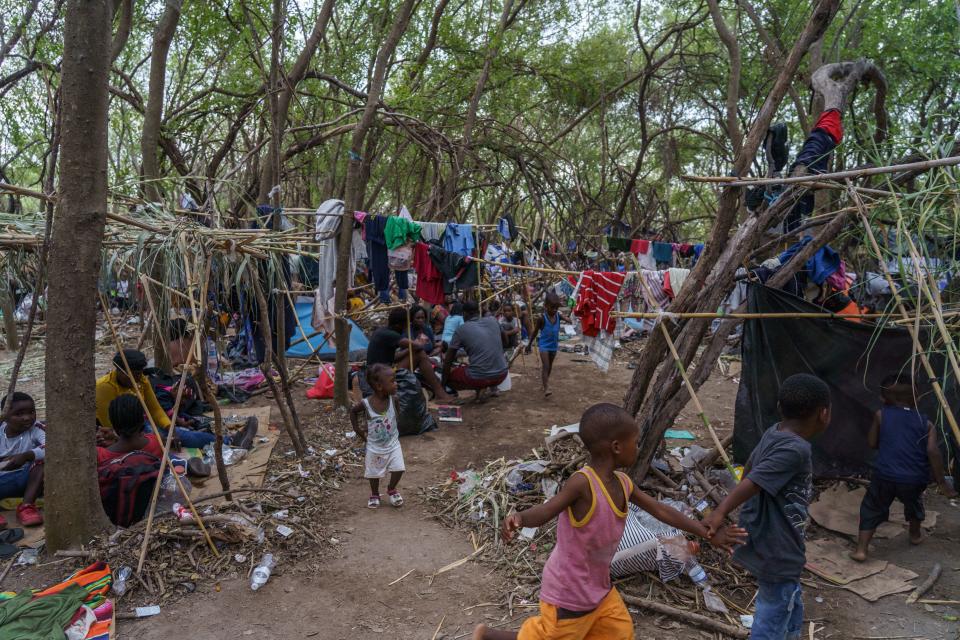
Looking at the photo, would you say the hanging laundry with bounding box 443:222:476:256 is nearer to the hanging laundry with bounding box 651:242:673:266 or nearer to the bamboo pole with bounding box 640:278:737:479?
the bamboo pole with bounding box 640:278:737:479

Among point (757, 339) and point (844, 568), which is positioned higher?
point (757, 339)

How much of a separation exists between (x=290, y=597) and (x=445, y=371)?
4.19 metres

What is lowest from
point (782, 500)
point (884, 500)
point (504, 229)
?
point (884, 500)

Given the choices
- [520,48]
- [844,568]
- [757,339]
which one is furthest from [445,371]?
[520,48]

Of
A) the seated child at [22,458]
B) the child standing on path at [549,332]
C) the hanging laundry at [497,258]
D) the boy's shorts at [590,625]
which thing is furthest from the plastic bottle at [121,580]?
the hanging laundry at [497,258]

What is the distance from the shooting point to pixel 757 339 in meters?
4.76

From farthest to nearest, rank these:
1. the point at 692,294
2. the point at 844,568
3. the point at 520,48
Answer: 1. the point at 520,48
2. the point at 692,294
3. the point at 844,568

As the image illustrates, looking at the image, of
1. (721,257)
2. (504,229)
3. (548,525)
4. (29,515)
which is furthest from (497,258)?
(29,515)

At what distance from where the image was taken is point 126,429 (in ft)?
14.0

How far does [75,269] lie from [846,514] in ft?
18.2

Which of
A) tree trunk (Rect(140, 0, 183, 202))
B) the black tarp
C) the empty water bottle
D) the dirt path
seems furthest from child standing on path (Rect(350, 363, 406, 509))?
tree trunk (Rect(140, 0, 183, 202))

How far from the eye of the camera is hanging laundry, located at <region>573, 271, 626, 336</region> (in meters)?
5.25

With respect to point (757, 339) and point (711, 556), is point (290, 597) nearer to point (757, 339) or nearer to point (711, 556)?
point (711, 556)

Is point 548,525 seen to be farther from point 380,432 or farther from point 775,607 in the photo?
point 775,607
